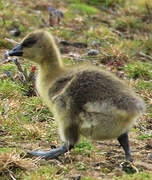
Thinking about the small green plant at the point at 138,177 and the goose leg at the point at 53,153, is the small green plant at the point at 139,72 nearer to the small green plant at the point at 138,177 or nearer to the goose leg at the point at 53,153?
the goose leg at the point at 53,153

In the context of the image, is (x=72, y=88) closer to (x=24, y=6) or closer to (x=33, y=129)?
(x=33, y=129)

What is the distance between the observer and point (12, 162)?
330 centimetres

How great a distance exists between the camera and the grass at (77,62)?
3422mm

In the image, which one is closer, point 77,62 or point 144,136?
point 144,136

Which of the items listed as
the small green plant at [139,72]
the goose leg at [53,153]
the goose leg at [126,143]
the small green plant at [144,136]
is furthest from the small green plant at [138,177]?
the small green plant at [139,72]

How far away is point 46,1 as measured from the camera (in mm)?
10219

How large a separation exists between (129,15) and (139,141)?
5.41m

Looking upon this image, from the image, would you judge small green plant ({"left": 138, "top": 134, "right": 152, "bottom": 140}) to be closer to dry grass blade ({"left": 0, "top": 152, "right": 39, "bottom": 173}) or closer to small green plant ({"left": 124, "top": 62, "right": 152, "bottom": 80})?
dry grass blade ({"left": 0, "top": 152, "right": 39, "bottom": 173})

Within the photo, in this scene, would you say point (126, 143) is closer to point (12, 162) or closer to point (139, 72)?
point (12, 162)

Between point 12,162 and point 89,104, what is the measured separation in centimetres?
72

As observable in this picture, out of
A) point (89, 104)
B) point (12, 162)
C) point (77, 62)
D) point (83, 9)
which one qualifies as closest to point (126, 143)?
point (89, 104)

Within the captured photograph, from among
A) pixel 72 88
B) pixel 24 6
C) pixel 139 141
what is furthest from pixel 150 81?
→ pixel 24 6

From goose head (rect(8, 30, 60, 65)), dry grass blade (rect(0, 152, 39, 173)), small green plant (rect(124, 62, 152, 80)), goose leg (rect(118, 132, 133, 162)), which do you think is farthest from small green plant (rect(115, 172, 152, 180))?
small green plant (rect(124, 62, 152, 80))

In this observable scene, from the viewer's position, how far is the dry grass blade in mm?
3260
